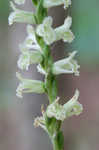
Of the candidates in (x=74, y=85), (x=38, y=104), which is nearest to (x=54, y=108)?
(x=38, y=104)

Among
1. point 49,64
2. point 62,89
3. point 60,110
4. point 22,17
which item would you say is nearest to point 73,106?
point 60,110

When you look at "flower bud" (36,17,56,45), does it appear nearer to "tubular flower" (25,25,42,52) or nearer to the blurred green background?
"tubular flower" (25,25,42,52)

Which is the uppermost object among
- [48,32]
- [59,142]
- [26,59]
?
[48,32]

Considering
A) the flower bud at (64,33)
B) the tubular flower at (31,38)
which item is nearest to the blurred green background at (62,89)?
the tubular flower at (31,38)

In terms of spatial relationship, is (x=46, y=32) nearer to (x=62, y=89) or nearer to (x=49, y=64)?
(x=49, y=64)

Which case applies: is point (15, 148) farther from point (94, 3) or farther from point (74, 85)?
point (94, 3)

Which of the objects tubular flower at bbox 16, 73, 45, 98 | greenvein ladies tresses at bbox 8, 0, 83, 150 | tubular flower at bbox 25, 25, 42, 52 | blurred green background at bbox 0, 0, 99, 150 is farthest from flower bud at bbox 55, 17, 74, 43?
blurred green background at bbox 0, 0, 99, 150
